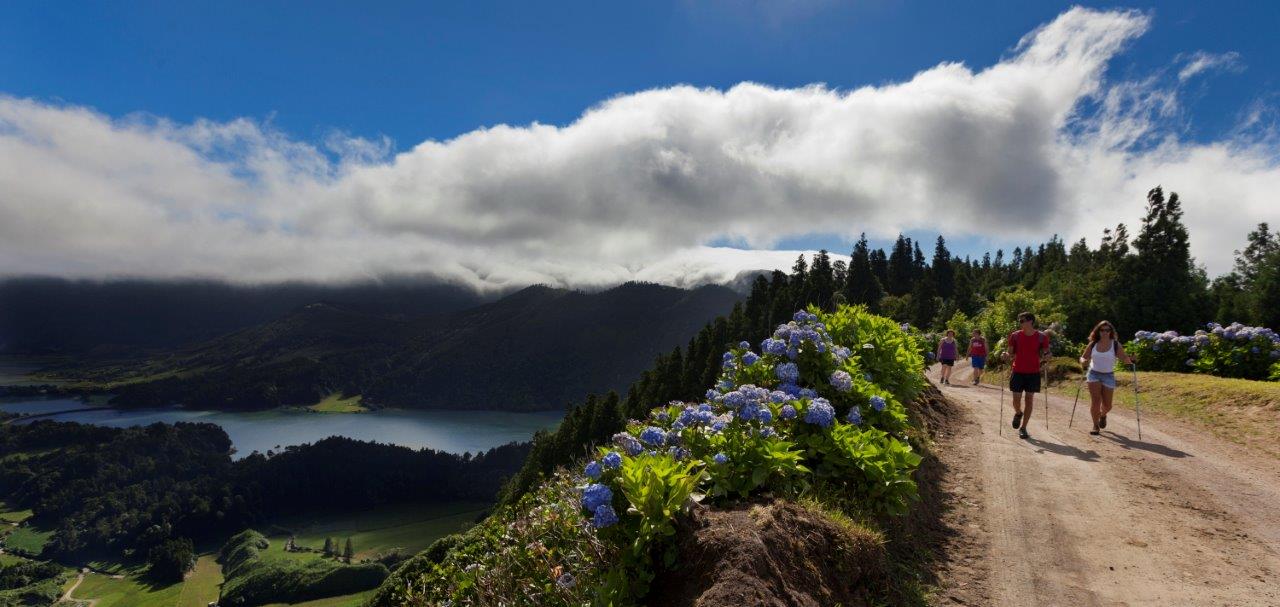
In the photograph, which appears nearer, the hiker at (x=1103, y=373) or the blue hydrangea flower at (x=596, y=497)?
the blue hydrangea flower at (x=596, y=497)

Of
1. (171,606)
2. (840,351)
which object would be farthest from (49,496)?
(840,351)

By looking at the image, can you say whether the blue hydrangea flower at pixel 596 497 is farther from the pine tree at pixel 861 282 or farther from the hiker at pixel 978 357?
the pine tree at pixel 861 282

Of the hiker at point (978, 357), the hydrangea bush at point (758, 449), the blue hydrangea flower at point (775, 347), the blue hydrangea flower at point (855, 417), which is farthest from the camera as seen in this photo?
the hiker at point (978, 357)

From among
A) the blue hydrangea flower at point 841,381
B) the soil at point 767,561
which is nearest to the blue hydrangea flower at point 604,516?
the soil at point 767,561

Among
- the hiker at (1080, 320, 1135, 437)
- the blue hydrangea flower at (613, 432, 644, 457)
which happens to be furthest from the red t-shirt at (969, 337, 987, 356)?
the blue hydrangea flower at (613, 432, 644, 457)

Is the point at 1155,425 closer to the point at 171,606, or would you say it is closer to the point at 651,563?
the point at 651,563

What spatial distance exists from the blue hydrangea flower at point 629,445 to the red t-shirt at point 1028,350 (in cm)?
820

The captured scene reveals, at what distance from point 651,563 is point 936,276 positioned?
10889 cm

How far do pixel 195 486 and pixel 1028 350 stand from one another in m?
191

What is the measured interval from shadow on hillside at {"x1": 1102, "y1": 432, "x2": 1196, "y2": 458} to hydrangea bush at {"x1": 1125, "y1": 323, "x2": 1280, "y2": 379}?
10.7 meters

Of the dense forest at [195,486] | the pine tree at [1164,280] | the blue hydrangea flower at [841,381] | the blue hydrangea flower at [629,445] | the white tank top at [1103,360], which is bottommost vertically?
the dense forest at [195,486]

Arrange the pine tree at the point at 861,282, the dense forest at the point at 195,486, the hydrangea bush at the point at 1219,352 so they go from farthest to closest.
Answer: the dense forest at the point at 195,486
the pine tree at the point at 861,282
the hydrangea bush at the point at 1219,352

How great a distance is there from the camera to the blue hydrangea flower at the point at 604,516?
11.8ft

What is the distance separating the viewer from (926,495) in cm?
653
